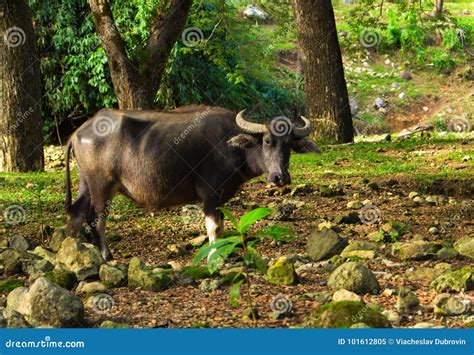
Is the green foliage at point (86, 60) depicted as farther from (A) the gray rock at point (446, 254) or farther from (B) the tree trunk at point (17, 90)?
(A) the gray rock at point (446, 254)

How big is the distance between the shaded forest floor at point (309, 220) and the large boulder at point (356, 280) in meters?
0.10

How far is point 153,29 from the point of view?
13.8m

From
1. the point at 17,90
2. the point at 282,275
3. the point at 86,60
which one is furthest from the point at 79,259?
the point at 86,60

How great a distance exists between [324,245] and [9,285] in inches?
117

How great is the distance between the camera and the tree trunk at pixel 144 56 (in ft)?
44.2

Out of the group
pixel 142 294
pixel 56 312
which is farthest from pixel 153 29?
pixel 56 312

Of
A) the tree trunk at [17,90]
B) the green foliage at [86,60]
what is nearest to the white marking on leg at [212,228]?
the tree trunk at [17,90]

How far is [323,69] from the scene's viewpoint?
639 inches

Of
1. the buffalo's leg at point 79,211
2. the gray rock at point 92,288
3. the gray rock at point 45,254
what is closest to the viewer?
the gray rock at point 92,288

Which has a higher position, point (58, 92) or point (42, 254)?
point (58, 92)

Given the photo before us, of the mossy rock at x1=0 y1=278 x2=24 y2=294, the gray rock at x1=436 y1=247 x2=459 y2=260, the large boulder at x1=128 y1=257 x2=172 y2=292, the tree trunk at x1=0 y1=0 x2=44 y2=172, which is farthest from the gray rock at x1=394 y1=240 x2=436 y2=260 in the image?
the tree trunk at x1=0 y1=0 x2=44 y2=172

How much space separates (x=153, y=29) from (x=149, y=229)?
4.71 metres

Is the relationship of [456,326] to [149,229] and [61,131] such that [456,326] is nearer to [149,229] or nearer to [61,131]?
[149,229]

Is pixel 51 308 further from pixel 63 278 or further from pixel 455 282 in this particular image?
pixel 455 282
